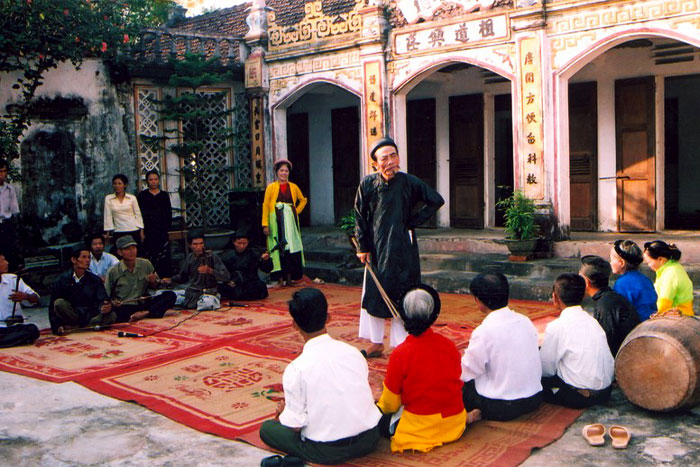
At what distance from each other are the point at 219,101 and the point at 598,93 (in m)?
6.02

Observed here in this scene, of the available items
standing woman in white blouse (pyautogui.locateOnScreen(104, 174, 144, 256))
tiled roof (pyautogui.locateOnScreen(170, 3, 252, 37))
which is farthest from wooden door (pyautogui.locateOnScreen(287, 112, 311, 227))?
standing woman in white blouse (pyautogui.locateOnScreen(104, 174, 144, 256))

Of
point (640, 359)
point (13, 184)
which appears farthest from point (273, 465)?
point (13, 184)

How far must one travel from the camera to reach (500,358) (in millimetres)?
4098

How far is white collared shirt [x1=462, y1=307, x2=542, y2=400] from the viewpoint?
4090mm

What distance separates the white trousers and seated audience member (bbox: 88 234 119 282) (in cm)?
341

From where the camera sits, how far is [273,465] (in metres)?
3.59

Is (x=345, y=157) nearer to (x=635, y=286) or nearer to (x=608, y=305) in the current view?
(x=635, y=286)

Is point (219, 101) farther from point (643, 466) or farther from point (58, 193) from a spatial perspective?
point (643, 466)

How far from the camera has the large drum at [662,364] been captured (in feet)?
13.6

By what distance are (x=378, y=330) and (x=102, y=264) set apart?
3684 mm

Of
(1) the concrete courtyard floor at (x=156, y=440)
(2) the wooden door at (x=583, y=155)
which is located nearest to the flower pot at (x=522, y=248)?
(2) the wooden door at (x=583, y=155)

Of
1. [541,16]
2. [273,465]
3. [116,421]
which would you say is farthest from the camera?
[541,16]

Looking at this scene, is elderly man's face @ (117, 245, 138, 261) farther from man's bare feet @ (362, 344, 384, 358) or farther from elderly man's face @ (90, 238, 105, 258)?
man's bare feet @ (362, 344, 384, 358)

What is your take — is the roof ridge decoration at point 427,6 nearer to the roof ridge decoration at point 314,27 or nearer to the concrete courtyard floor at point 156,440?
the roof ridge decoration at point 314,27
